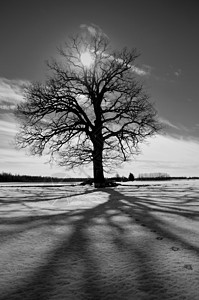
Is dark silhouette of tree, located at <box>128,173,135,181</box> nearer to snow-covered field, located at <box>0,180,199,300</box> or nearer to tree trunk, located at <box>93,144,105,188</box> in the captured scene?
tree trunk, located at <box>93,144,105,188</box>

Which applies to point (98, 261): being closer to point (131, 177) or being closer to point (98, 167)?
point (98, 167)

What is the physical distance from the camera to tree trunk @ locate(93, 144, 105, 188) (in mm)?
12883

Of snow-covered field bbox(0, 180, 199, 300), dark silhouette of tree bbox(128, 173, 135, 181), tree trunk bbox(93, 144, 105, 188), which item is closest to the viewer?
snow-covered field bbox(0, 180, 199, 300)

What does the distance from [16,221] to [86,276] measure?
68.7 inches

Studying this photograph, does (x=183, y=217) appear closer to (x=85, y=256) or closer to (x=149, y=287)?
(x=85, y=256)

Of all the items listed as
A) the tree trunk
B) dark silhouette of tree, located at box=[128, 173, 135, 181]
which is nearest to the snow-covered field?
the tree trunk

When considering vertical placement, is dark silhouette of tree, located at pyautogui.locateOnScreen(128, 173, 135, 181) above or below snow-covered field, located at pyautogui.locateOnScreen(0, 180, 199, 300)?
above

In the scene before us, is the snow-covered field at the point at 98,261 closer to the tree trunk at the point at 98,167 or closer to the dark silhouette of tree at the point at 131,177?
the tree trunk at the point at 98,167

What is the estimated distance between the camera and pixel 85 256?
4.92ft

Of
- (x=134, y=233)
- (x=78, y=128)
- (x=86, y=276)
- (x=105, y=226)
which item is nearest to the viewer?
(x=86, y=276)

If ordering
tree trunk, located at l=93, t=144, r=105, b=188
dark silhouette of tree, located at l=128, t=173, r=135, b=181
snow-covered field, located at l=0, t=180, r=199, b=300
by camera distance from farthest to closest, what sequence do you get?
dark silhouette of tree, located at l=128, t=173, r=135, b=181
tree trunk, located at l=93, t=144, r=105, b=188
snow-covered field, located at l=0, t=180, r=199, b=300

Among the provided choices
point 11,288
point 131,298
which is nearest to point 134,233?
point 131,298

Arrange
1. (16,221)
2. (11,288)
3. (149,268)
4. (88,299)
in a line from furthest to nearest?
(16,221) < (149,268) < (11,288) < (88,299)

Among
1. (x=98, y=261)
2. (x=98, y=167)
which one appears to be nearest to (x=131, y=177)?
(x=98, y=167)
